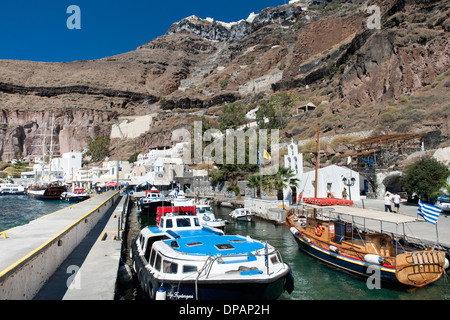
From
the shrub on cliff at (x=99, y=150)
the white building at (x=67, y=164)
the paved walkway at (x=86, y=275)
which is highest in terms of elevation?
the shrub on cliff at (x=99, y=150)

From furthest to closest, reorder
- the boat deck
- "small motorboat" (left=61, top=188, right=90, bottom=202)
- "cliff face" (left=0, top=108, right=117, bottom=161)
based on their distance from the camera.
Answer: "cliff face" (left=0, top=108, right=117, bottom=161)
"small motorboat" (left=61, top=188, right=90, bottom=202)
the boat deck

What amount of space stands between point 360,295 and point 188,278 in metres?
7.26

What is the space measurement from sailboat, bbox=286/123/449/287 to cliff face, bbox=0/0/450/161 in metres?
41.4

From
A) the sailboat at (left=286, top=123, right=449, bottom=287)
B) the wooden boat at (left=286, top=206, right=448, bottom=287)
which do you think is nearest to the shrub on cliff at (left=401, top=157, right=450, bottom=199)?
the sailboat at (left=286, top=123, right=449, bottom=287)

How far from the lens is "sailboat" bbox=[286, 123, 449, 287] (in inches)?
469

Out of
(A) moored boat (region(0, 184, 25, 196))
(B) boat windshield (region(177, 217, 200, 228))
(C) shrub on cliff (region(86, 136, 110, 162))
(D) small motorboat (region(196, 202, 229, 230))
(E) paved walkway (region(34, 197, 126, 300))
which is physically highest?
(C) shrub on cliff (region(86, 136, 110, 162))

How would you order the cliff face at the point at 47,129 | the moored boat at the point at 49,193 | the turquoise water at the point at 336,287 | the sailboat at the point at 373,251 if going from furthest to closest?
the cliff face at the point at 47,129 → the moored boat at the point at 49,193 → the sailboat at the point at 373,251 → the turquoise water at the point at 336,287

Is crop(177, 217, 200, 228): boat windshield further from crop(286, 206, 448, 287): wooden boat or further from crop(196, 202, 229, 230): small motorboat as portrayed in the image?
crop(286, 206, 448, 287): wooden boat

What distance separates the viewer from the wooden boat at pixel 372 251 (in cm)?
1192

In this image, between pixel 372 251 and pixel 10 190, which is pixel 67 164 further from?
pixel 372 251

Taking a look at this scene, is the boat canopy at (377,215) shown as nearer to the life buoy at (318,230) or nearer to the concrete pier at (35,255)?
the life buoy at (318,230)

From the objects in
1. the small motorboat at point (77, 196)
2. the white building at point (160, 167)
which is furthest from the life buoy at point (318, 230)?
the small motorboat at point (77, 196)

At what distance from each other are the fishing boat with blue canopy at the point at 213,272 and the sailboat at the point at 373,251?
4.91 metres

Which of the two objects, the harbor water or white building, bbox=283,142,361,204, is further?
white building, bbox=283,142,361,204
